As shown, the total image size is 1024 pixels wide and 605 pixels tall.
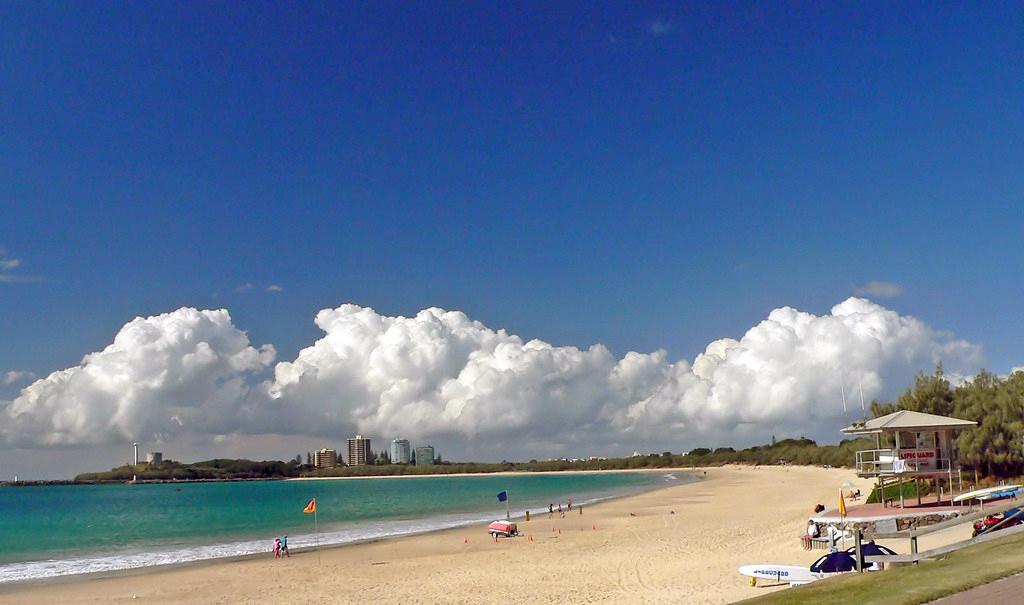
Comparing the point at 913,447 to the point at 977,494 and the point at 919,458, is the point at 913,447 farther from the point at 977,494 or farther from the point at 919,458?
the point at 977,494

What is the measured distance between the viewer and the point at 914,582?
12.6 metres

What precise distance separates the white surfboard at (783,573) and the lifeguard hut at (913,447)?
11574 millimetres

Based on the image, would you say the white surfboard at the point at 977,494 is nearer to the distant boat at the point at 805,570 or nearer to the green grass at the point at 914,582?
the distant boat at the point at 805,570

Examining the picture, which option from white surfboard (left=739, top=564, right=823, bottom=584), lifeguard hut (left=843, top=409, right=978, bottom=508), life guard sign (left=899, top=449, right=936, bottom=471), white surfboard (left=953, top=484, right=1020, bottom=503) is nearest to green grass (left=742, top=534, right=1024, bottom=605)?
white surfboard (left=739, top=564, right=823, bottom=584)

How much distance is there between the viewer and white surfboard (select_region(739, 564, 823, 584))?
19.2m

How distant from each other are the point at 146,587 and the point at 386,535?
62.7ft

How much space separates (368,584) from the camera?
87.6 feet

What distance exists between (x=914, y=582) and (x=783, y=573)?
7.50 metres

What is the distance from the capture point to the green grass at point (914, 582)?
1173cm

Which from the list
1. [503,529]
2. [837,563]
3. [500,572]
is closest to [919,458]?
[837,563]

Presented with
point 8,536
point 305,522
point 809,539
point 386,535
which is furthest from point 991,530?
point 8,536

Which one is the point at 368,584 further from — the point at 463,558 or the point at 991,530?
the point at 991,530

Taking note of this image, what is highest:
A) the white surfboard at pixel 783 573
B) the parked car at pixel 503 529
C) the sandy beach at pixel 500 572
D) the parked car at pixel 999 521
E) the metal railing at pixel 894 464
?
the metal railing at pixel 894 464

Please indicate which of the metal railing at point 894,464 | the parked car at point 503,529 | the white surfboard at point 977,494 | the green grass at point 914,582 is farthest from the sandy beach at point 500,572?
the white surfboard at point 977,494
